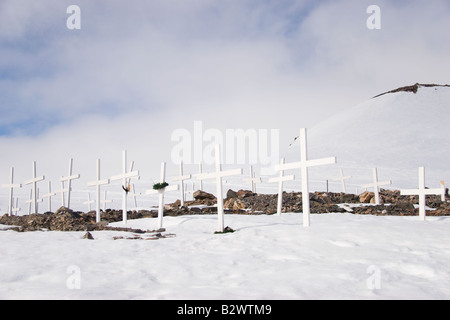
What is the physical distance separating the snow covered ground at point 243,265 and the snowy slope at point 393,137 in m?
32.6

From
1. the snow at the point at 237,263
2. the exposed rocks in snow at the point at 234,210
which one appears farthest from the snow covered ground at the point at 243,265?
the exposed rocks in snow at the point at 234,210

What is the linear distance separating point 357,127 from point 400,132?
6.43 m

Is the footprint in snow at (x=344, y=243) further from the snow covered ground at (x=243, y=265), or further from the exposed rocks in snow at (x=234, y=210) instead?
the exposed rocks in snow at (x=234, y=210)

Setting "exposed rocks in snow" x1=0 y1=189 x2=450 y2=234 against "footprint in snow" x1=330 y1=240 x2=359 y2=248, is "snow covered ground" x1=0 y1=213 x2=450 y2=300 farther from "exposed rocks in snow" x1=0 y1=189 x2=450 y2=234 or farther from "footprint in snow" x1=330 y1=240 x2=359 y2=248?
"exposed rocks in snow" x1=0 y1=189 x2=450 y2=234

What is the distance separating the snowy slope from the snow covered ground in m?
32.6

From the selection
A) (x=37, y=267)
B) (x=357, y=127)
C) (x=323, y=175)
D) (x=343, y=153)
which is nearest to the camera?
(x=37, y=267)

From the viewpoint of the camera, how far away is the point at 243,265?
6809mm

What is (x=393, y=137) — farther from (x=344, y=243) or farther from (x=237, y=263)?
(x=237, y=263)

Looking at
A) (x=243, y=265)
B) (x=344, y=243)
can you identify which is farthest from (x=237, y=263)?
(x=344, y=243)

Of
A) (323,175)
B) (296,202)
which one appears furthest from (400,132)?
(296,202)

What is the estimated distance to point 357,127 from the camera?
6088 cm

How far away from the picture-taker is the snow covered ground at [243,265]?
5094mm
